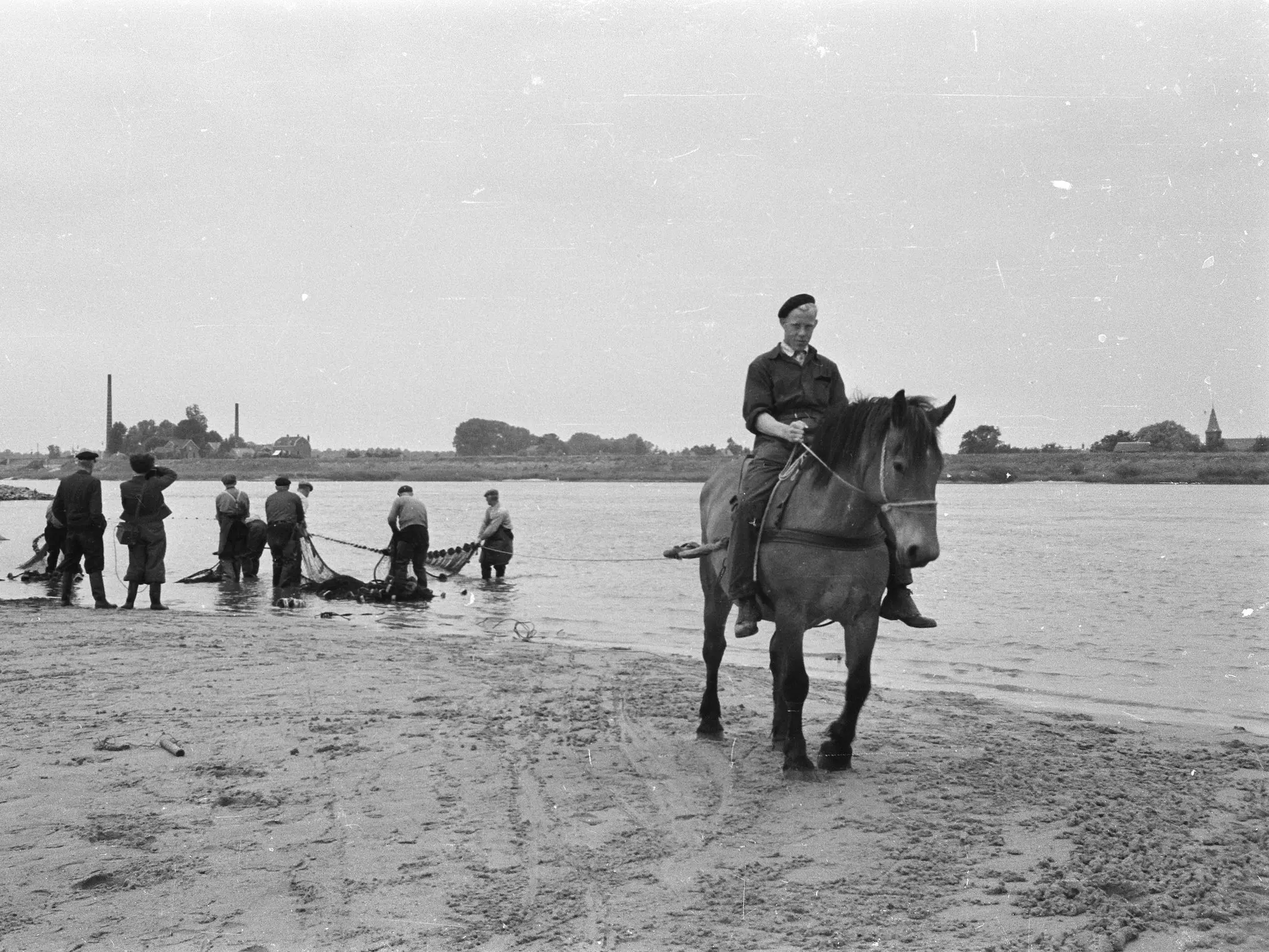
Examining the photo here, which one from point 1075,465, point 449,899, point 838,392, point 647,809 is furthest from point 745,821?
point 1075,465

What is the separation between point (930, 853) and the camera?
5.06 meters

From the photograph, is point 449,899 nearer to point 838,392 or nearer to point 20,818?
point 20,818

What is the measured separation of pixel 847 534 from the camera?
614 cm

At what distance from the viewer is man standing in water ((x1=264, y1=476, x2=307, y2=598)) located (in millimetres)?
18031

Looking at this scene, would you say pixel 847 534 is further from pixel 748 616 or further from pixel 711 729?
pixel 711 729

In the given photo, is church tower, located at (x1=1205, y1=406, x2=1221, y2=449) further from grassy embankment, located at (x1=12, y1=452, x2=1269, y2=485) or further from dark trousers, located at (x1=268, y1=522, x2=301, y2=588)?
dark trousers, located at (x1=268, y1=522, x2=301, y2=588)

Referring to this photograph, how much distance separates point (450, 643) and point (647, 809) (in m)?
7.24

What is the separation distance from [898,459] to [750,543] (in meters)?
1.19

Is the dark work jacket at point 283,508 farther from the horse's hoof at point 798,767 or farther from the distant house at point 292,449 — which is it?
the distant house at point 292,449

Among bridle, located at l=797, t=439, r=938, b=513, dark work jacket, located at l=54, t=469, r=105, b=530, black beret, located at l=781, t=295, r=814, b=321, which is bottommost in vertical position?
dark work jacket, located at l=54, t=469, r=105, b=530

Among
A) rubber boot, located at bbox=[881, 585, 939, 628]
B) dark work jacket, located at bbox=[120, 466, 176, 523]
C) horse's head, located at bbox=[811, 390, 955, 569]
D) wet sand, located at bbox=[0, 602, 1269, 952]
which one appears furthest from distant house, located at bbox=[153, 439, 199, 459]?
horse's head, located at bbox=[811, 390, 955, 569]

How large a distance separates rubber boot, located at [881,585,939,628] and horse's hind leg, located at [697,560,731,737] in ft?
4.02

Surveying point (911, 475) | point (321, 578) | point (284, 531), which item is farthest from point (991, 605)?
point (911, 475)

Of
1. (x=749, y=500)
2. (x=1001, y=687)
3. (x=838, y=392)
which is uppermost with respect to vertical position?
(x=838, y=392)
